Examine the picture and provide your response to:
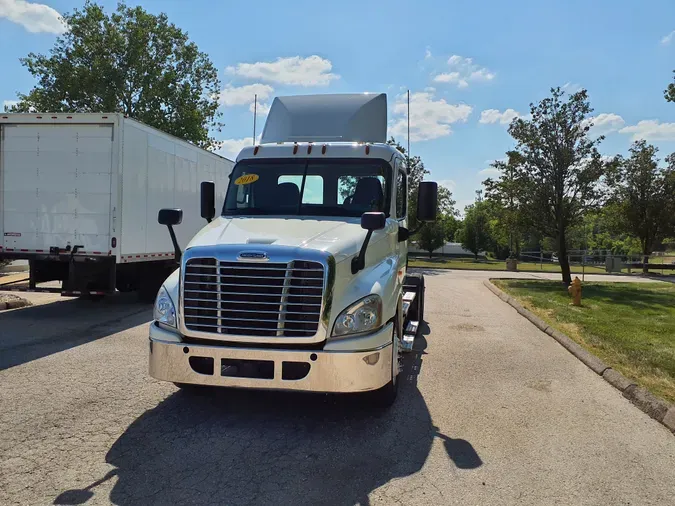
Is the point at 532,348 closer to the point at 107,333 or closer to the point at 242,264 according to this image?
the point at 242,264

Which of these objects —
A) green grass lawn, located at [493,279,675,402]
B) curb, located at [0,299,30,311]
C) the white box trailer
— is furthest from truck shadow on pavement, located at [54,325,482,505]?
curb, located at [0,299,30,311]

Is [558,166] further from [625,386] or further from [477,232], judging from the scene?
[477,232]

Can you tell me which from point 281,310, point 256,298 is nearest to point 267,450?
point 281,310

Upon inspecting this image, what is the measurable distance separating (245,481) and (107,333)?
5.93 meters

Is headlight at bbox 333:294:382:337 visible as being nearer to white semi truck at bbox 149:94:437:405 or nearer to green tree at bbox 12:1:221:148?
white semi truck at bbox 149:94:437:405

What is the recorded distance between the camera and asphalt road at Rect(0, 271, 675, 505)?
3.51 m

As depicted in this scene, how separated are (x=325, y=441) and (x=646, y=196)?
32712 mm

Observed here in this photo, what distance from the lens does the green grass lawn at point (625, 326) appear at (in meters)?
6.55

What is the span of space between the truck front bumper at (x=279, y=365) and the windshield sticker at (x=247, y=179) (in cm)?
219

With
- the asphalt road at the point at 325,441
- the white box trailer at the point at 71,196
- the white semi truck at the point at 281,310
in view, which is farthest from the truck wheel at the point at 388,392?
the white box trailer at the point at 71,196

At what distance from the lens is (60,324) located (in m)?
9.32

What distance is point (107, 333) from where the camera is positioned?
8.62m

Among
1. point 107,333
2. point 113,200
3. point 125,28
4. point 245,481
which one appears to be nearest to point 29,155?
point 113,200

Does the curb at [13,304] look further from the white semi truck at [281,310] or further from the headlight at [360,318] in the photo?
the headlight at [360,318]
